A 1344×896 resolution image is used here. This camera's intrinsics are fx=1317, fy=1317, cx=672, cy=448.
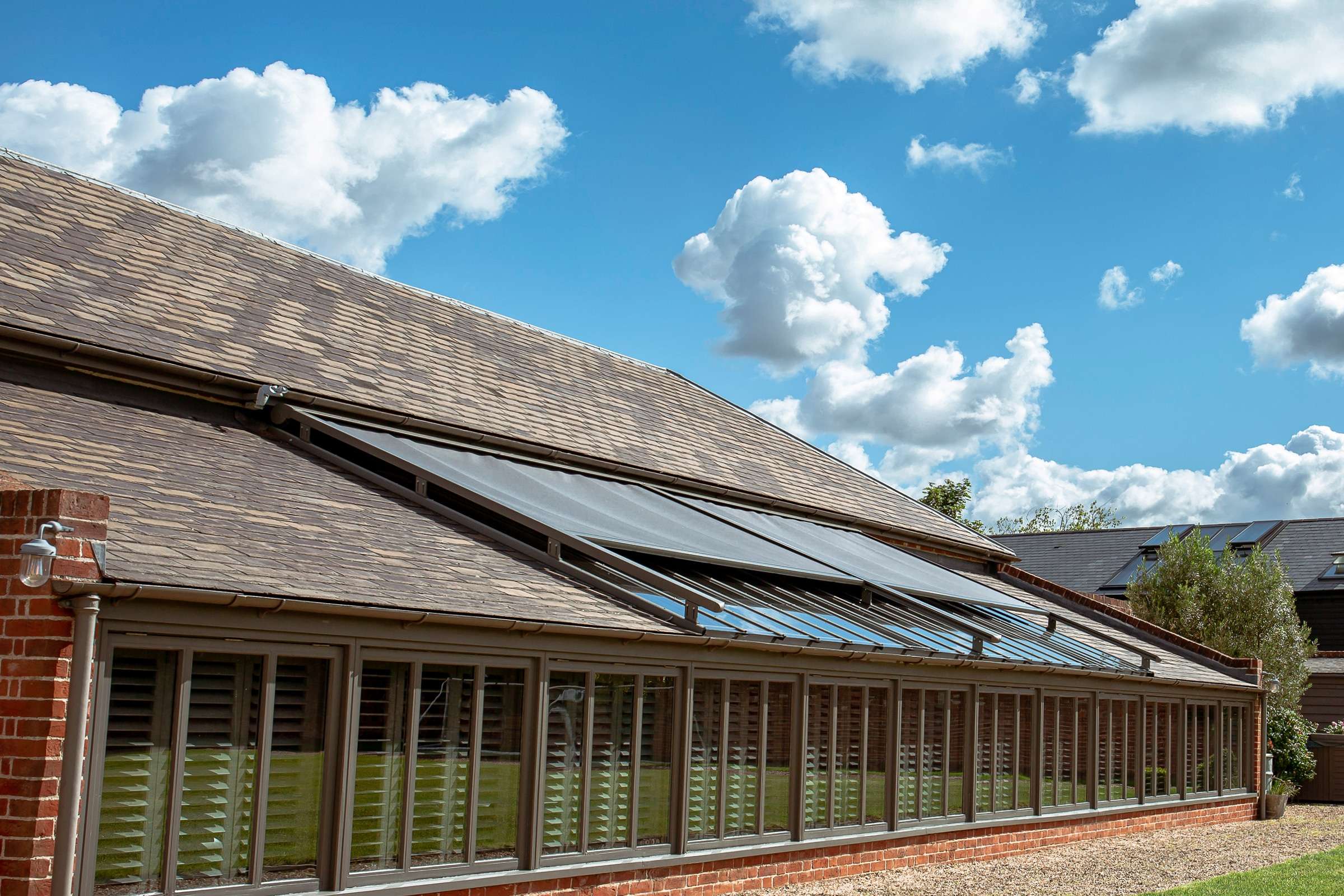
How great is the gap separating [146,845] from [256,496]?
3.49 metres

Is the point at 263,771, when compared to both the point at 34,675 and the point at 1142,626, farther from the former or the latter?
the point at 1142,626

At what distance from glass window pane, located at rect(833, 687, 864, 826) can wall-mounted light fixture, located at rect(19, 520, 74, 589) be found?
29.0 ft

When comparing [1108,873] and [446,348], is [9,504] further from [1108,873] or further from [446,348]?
→ [1108,873]

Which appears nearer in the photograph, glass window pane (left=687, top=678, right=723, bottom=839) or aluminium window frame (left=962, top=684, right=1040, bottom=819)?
glass window pane (left=687, top=678, right=723, bottom=839)

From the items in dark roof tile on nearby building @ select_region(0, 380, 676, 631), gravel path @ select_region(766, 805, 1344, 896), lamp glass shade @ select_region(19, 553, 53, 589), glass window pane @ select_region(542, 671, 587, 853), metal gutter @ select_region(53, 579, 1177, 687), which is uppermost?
dark roof tile on nearby building @ select_region(0, 380, 676, 631)

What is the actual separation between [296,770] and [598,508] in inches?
241

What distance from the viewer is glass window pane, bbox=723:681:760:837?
1308 cm

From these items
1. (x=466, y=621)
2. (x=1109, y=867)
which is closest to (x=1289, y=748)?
(x=1109, y=867)

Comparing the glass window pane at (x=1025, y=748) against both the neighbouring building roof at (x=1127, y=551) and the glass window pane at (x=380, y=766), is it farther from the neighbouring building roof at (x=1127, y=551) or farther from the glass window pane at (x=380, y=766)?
the neighbouring building roof at (x=1127, y=551)

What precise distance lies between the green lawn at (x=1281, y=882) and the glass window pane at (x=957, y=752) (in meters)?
2.90

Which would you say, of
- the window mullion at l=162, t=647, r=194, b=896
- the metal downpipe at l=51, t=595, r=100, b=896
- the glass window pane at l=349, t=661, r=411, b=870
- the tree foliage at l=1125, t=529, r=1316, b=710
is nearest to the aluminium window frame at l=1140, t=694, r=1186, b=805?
the tree foliage at l=1125, t=529, r=1316, b=710

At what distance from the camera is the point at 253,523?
33.8 ft

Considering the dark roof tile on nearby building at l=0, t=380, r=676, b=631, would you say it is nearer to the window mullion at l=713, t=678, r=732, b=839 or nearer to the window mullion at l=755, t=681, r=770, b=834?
the window mullion at l=713, t=678, r=732, b=839

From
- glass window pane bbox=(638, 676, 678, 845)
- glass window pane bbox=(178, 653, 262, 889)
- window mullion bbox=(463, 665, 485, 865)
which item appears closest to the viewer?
glass window pane bbox=(178, 653, 262, 889)
